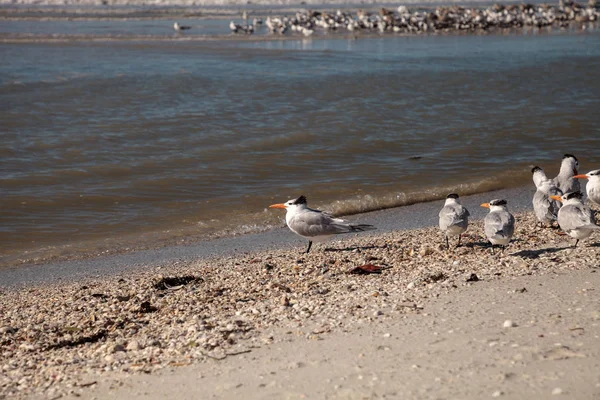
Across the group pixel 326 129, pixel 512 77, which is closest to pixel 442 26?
pixel 512 77

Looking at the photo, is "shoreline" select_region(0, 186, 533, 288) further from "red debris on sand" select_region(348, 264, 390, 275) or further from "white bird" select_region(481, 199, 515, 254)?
"white bird" select_region(481, 199, 515, 254)

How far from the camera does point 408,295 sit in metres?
6.20

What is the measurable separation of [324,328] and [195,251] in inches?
156

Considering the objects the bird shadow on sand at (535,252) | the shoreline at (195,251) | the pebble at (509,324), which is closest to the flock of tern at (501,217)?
the bird shadow on sand at (535,252)

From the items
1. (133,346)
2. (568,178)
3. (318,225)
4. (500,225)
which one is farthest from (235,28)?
(133,346)

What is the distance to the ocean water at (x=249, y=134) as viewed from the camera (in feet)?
35.7

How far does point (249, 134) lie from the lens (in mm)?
15000

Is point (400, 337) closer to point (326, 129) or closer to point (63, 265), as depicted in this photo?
point (63, 265)

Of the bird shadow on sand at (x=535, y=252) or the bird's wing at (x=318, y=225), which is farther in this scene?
the bird's wing at (x=318, y=225)

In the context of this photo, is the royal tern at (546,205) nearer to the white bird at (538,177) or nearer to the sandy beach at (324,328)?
the white bird at (538,177)

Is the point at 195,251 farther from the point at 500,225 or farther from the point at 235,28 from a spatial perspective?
the point at 235,28

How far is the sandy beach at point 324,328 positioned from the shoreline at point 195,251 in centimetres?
37

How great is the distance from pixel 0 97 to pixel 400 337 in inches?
580

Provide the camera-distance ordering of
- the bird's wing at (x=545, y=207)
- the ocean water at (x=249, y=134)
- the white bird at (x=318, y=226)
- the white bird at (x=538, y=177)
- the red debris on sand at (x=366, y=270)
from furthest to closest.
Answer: the ocean water at (x=249, y=134)
the white bird at (x=538, y=177)
the bird's wing at (x=545, y=207)
the white bird at (x=318, y=226)
the red debris on sand at (x=366, y=270)
